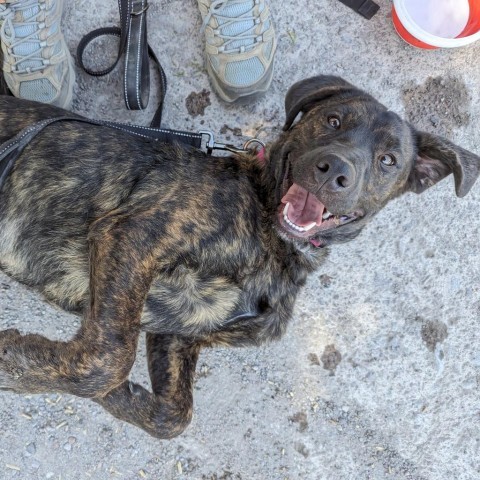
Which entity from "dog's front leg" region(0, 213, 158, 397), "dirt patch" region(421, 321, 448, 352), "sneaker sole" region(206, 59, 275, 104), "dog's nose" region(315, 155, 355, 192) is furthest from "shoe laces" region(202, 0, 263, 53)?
"dirt patch" region(421, 321, 448, 352)

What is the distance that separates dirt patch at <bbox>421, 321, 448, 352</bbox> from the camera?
4328mm

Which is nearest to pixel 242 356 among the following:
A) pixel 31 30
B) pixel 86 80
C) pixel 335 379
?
pixel 335 379

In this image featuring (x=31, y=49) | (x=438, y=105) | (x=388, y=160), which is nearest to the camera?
(x=388, y=160)

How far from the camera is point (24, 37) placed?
3.58 metres

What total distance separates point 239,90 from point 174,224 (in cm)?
145

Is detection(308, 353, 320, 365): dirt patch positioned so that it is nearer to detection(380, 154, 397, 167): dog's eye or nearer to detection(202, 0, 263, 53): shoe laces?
detection(380, 154, 397, 167): dog's eye

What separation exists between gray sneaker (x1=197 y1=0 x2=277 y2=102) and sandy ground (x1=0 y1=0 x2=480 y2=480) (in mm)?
317

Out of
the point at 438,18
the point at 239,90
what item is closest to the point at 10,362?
the point at 239,90

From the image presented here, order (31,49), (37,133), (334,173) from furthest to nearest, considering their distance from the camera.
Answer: (31,49), (37,133), (334,173)

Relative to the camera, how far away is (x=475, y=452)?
445 centimetres

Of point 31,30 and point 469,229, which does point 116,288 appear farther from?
point 469,229

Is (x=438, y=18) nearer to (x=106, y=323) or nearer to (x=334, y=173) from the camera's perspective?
(x=334, y=173)

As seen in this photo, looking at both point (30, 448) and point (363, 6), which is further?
point (363, 6)

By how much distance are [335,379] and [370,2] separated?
2944mm
